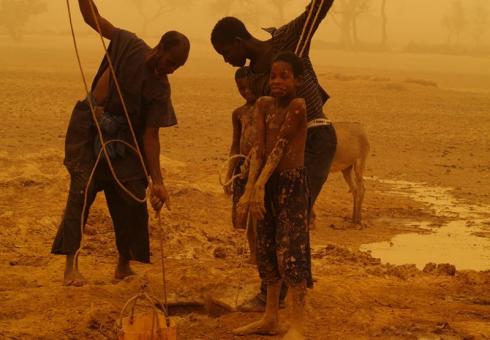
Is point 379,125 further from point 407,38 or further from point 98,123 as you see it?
point 407,38

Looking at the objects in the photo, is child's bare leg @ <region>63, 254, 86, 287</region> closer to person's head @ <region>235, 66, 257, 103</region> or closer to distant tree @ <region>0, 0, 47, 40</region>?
person's head @ <region>235, 66, 257, 103</region>

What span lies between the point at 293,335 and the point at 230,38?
71.1 inches

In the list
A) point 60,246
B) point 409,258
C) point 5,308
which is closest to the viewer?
point 5,308

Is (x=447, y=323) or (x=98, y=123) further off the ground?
(x=98, y=123)

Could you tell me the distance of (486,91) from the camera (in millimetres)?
27422

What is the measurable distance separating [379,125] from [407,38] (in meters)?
64.1

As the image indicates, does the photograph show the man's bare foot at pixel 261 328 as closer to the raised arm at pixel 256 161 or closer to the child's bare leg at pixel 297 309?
the child's bare leg at pixel 297 309

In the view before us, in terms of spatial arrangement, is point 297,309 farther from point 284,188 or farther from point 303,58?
point 303,58

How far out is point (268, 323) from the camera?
4.41 meters

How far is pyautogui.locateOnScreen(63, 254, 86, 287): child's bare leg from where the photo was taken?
17.1 feet

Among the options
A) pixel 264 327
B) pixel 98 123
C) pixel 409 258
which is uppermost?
pixel 98 123

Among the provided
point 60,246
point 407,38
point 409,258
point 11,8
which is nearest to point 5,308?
point 60,246

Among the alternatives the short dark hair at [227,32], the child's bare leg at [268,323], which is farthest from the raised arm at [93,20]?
the child's bare leg at [268,323]

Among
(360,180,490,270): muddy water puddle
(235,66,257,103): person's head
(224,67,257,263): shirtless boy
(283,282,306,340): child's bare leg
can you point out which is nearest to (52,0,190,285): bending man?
(224,67,257,263): shirtless boy
